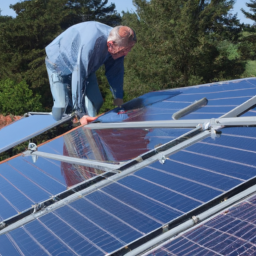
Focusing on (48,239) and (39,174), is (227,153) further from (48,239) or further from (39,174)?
(39,174)

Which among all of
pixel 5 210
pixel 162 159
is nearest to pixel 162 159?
pixel 162 159

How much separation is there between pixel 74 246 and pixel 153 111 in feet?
9.91

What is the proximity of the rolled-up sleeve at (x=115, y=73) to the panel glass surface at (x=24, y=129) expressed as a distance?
1.08 metres

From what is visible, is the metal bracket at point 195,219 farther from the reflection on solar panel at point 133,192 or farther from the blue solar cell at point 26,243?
the blue solar cell at point 26,243

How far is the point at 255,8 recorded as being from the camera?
1077 inches

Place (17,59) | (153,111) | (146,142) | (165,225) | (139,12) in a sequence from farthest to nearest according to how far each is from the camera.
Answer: (17,59)
(139,12)
(153,111)
(146,142)
(165,225)

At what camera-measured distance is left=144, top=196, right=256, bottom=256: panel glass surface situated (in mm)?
1705

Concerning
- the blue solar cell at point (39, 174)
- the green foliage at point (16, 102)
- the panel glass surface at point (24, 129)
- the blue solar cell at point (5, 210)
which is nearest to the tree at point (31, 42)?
the green foliage at point (16, 102)

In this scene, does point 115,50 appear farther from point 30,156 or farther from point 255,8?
point 255,8

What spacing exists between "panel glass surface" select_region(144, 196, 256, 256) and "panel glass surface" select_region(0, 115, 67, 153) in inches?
138

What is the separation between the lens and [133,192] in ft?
8.23

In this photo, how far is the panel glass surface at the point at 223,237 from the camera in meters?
1.71

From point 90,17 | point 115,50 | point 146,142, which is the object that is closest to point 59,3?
point 90,17

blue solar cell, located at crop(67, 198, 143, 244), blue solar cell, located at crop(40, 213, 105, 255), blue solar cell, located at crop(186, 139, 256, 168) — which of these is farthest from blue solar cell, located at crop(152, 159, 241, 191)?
blue solar cell, located at crop(40, 213, 105, 255)
